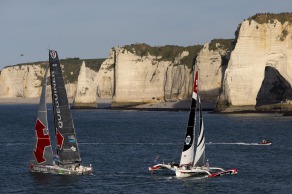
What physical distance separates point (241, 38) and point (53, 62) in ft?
241

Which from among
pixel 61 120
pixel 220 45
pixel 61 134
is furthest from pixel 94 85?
pixel 61 134

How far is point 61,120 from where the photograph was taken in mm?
45656

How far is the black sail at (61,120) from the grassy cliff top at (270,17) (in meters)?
76.0

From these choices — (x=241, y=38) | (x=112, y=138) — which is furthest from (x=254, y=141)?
(x=241, y=38)

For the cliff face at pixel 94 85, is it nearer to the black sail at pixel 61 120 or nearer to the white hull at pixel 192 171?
the black sail at pixel 61 120

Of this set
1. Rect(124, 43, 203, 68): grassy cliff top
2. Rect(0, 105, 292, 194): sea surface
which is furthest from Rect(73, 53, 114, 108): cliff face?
Rect(0, 105, 292, 194): sea surface

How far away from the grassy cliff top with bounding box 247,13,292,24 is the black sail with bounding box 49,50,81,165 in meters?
76.0

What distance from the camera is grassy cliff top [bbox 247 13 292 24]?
11656cm

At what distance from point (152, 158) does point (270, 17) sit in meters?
67.7

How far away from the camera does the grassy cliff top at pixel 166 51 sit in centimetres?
16550

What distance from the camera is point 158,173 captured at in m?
47.6

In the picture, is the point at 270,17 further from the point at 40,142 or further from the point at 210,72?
the point at 40,142

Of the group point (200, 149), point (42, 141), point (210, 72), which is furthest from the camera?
point (210, 72)

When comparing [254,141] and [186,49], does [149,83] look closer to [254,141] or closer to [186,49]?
[186,49]
